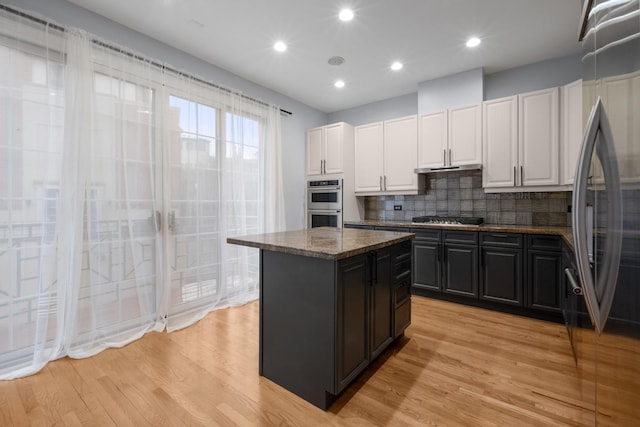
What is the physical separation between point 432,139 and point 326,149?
1.53m

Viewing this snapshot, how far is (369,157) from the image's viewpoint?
4.36 metres

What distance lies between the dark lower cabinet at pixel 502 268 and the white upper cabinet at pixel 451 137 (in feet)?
3.26

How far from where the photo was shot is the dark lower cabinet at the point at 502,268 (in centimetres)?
299

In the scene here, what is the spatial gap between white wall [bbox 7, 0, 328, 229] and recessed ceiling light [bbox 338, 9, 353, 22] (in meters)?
1.61

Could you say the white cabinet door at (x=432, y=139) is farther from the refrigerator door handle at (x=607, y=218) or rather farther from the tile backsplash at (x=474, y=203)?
the refrigerator door handle at (x=607, y=218)

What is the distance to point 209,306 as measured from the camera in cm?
316

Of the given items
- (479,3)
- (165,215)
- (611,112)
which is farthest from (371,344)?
(479,3)

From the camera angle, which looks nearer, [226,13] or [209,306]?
[226,13]

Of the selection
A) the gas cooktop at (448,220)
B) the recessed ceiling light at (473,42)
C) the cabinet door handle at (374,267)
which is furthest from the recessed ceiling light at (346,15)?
the gas cooktop at (448,220)

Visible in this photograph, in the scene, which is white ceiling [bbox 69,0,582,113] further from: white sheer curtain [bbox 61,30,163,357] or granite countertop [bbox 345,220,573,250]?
granite countertop [bbox 345,220,573,250]

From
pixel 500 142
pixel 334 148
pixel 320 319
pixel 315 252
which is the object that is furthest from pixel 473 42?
pixel 320 319

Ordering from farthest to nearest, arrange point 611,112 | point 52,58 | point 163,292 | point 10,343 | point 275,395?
point 163,292, point 52,58, point 10,343, point 275,395, point 611,112

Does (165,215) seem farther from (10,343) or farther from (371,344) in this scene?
(371,344)

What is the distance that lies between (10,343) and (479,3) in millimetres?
4289
